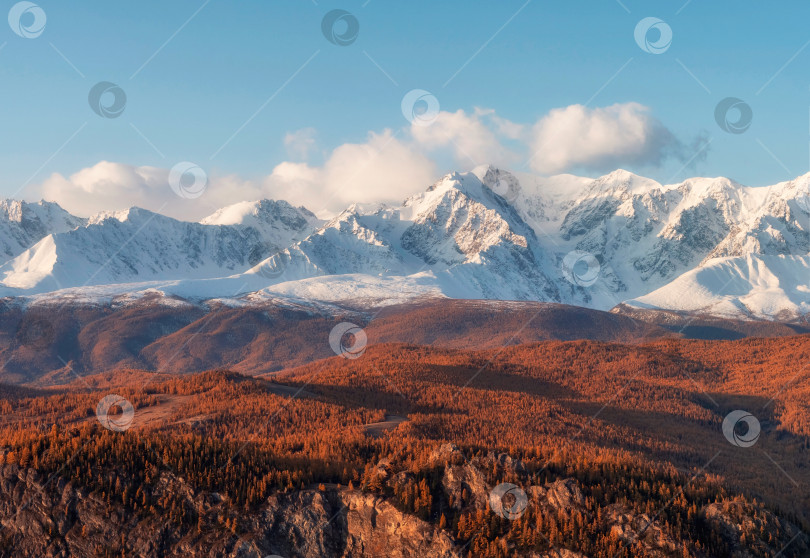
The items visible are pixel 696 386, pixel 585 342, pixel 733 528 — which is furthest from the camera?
pixel 585 342

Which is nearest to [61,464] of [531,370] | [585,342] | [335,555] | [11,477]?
[11,477]

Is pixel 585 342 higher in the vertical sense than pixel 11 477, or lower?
higher

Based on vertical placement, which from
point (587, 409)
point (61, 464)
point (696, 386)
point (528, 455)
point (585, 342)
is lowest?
point (61, 464)

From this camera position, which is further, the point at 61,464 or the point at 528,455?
the point at 528,455

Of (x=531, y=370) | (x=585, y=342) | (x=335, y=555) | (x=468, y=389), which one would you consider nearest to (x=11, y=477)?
(x=335, y=555)

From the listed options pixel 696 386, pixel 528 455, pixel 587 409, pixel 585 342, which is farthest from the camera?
pixel 585 342

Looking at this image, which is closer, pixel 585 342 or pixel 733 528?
pixel 733 528

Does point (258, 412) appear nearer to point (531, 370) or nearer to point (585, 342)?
point (531, 370)

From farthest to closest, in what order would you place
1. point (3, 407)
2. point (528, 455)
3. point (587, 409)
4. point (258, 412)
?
point (587, 409)
point (3, 407)
point (258, 412)
point (528, 455)

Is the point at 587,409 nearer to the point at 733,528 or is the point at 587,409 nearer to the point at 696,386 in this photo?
the point at 696,386
